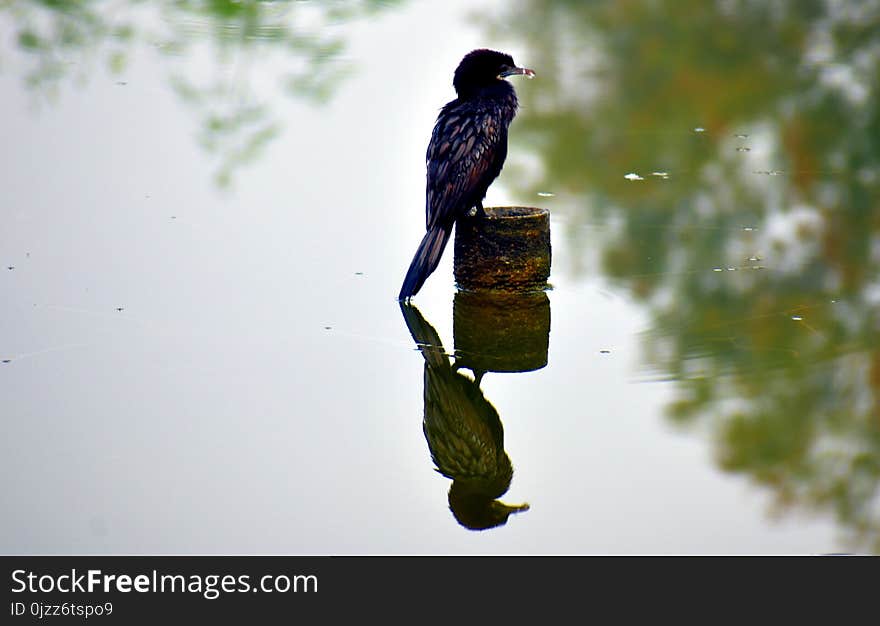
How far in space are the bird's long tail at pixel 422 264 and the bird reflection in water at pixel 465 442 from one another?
399 millimetres

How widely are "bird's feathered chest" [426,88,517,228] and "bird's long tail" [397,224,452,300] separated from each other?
0.09 meters

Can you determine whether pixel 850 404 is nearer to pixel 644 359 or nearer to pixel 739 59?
pixel 644 359

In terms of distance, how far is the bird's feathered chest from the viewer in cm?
566

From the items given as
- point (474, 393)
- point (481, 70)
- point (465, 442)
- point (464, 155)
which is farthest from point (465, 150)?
point (465, 442)

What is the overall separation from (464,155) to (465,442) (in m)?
1.76

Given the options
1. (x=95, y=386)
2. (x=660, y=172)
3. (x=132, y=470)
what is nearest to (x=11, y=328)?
(x=95, y=386)

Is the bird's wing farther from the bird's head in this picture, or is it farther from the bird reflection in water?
the bird reflection in water

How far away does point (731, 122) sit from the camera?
335 inches

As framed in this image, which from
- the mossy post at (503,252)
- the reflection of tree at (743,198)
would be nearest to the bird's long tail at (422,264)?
the mossy post at (503,252)

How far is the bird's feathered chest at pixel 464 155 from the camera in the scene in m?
5.66

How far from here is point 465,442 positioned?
4379 mm

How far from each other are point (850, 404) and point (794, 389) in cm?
21

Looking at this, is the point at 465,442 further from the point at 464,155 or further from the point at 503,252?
the point at 464,155

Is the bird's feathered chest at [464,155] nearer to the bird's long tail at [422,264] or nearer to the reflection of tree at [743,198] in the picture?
the bird's long tail at [422,264]
